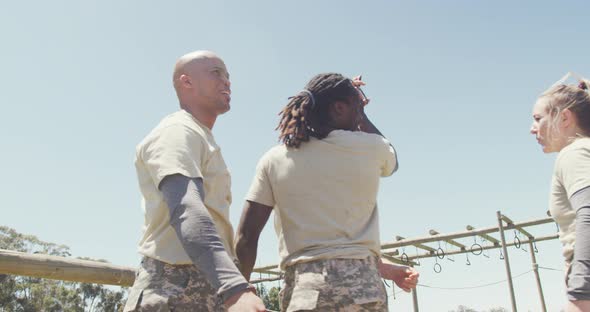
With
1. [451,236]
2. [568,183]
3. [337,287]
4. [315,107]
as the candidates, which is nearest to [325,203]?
[337,287]

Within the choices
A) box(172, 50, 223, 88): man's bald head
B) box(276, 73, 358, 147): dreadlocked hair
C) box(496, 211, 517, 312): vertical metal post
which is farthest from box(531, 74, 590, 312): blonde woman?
box(496, 211, 517, 312): vertical metal post

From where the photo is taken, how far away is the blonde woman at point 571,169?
1946 mm

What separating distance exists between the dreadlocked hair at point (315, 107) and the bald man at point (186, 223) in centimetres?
42

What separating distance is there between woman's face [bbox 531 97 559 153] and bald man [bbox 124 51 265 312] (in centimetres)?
149

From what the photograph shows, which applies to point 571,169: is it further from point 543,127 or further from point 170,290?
point 170,290

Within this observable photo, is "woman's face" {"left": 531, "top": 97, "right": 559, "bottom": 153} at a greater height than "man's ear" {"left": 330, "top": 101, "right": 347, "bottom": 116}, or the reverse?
"man's ear" {"left": 330, "top": 101, "right": 347, "bottom": 116}

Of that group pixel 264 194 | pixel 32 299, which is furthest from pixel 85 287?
pixel 264 194

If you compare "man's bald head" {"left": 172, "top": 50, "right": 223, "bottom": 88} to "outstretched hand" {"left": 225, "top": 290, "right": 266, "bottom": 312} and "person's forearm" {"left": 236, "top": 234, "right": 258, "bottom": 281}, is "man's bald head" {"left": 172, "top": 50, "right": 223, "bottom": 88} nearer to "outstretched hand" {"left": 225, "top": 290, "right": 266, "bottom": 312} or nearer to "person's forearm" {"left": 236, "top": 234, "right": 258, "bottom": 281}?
"person's forearm" {"left": 236, "top": 234, "right": 258, "bottom": 281}

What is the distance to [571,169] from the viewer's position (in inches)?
83.7

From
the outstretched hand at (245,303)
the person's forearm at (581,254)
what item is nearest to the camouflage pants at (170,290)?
the outstretched hand at (245,303)

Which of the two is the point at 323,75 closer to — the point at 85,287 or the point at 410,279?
the point at 410,279

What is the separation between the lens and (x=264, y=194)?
2410 millimetres

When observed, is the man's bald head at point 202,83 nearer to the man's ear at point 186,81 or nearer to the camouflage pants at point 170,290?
the man's ear at point 186,81

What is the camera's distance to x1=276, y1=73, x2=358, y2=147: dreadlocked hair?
2422 millimetres
